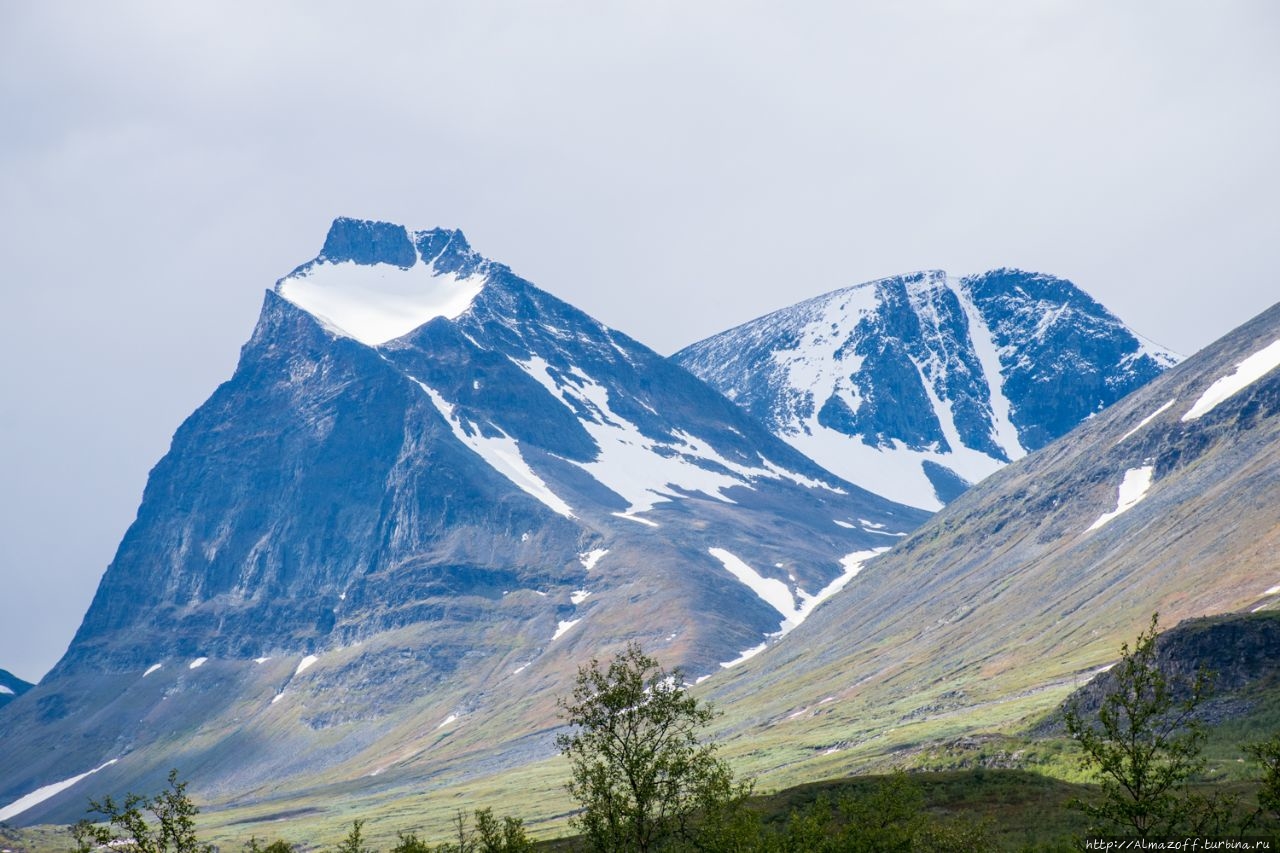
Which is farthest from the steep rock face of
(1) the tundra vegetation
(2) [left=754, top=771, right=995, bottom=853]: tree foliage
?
(2) [left=754, top=771, right=995, bottom=853]: tree foliage

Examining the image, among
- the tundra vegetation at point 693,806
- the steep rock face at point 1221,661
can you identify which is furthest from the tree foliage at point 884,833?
the steep rock face at point 1221,661

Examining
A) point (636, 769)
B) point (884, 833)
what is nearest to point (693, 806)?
point (636, 769)

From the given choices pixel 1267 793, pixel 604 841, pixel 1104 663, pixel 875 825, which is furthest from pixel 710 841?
pixel 1104 663

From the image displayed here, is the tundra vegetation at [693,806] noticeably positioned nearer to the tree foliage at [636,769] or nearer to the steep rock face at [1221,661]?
the tree foliage at [636,769]

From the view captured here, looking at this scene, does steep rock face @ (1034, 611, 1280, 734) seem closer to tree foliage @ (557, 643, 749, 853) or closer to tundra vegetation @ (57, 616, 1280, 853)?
tundra vegetation @ (57, 616, 1280, 853)

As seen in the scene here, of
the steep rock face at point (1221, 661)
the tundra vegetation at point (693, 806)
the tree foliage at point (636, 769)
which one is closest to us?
the tundra vegetation at point (693, 806)

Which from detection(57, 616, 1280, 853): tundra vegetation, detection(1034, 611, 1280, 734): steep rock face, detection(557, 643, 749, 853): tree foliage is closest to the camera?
detection(57, 616, 1280, 853): tundra vegetation

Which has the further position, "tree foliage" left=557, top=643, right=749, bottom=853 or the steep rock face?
the steep rock face

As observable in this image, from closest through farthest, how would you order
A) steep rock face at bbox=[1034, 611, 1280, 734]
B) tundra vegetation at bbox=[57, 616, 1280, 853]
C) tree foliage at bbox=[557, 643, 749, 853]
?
tundra vegetation at bbox=[57, 616, 1280, 853]
tree foliage at bbox=[557, 643, 749, 853]
steep rock face at bbox=[1034, 611, 1280, 734]

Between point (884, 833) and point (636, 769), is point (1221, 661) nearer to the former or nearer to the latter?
point (884, 833)

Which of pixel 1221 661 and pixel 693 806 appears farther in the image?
pixel 1221 661

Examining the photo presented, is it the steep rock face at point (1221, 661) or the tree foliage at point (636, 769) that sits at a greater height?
the tree foliage at point (636, 769)

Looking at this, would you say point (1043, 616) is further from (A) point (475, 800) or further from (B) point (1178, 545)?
(A) point (475, 800)

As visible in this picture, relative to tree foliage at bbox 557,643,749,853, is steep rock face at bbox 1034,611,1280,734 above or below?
below
